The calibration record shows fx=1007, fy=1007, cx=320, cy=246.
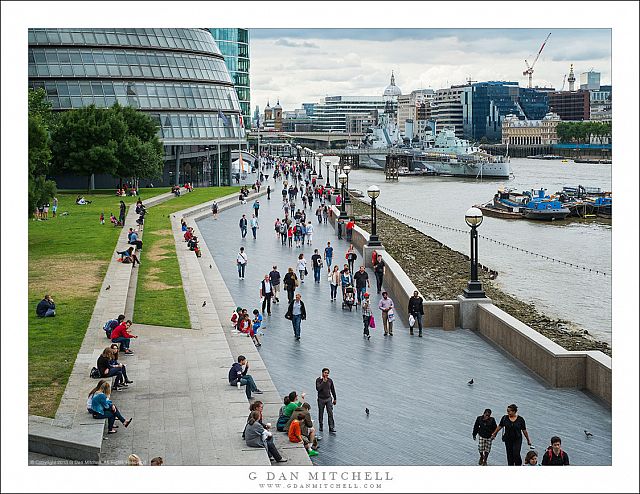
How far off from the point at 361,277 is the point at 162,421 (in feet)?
39.6

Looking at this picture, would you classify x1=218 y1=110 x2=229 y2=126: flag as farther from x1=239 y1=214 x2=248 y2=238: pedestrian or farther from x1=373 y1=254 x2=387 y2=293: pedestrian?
x1=373 y1=254 x2=387 y2=293: pedestrian

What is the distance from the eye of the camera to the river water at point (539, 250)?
105ft

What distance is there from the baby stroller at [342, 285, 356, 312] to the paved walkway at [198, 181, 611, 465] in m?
0.25

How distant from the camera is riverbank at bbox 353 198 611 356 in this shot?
78.3 feet

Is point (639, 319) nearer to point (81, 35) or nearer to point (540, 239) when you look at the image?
point (540, 239)

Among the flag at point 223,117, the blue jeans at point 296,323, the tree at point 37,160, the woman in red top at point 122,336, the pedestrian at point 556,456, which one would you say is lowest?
the pedestrian at point 556,456

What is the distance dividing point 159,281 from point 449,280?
33.9ft

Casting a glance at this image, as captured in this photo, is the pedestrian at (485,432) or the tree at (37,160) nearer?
the pedestrian at (485,432)

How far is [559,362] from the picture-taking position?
58.1 feet

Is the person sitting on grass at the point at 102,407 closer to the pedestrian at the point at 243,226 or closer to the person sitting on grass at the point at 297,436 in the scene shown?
the person sitting on grass at the point at 297,436

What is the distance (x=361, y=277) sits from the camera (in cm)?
2562

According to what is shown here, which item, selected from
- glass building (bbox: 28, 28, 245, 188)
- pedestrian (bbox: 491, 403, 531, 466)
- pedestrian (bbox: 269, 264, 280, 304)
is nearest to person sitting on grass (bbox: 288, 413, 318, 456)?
pedestrian (bbox: 491, 403, 531, 466)

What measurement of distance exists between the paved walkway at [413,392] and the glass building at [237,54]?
111 m

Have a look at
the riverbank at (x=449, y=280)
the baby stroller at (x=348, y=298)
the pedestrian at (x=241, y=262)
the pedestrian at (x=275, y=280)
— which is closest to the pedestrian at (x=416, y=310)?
the baby stroller at (x=348, y=298)
